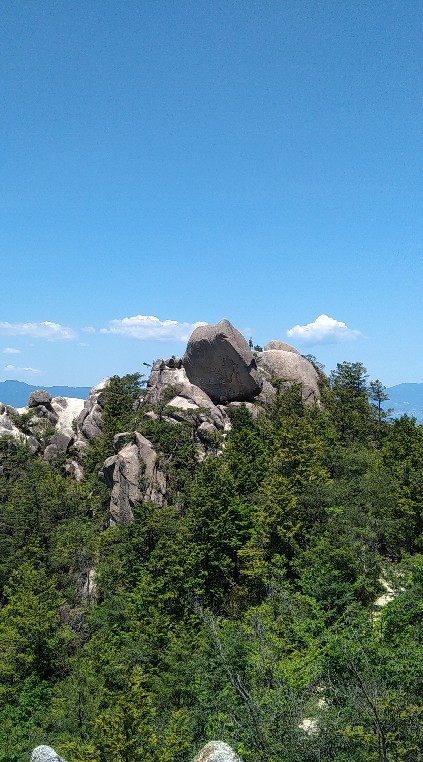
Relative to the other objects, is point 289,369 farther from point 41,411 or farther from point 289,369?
point 41,411

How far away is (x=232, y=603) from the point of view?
30.1 meters

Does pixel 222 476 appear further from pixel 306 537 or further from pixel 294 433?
pixel 306 537

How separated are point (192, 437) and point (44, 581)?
1838 cm

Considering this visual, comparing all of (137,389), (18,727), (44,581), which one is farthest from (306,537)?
(137,389)

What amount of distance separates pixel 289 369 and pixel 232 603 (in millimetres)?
36355

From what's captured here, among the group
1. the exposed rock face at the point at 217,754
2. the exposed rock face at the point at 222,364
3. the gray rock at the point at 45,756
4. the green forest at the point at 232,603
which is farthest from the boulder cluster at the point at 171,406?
the exposed rock face at the point at 217,754

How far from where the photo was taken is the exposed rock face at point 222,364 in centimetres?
5478

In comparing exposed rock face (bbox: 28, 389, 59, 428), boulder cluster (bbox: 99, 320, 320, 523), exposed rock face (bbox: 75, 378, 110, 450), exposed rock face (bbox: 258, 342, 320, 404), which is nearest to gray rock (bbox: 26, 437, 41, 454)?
exposed rock face (bbox: 28, 389, 59, 428)

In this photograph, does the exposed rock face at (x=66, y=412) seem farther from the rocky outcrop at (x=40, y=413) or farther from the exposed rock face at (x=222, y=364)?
the exposed rock face at (x=222, y=364)

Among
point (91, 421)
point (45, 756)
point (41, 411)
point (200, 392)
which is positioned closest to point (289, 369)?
point (200, 392)

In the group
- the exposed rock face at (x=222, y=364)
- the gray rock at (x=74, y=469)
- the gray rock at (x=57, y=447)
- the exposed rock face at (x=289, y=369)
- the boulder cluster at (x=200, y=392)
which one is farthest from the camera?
the gray rock at (x=57, y=447)

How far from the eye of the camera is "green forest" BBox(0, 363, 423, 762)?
1345cm

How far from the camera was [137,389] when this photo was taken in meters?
63.7

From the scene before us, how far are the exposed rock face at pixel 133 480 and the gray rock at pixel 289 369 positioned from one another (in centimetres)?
2063
